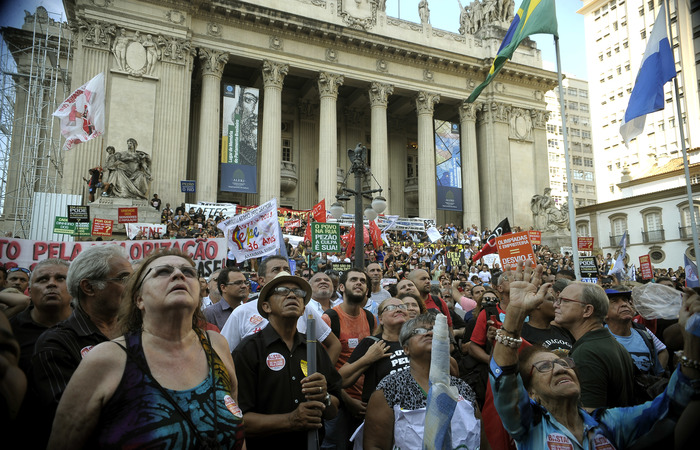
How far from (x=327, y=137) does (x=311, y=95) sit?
17.5ft

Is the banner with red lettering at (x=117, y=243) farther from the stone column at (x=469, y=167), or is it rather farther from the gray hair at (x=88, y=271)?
the stone column at (x=469, y=167)

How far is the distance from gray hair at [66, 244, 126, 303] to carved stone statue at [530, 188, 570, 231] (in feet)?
101

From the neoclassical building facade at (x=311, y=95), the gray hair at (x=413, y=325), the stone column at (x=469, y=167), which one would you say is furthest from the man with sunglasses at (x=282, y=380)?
the stone column at (x=469, y=167)

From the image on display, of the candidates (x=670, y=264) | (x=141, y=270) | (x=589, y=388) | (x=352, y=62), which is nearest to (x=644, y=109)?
(x=589, y=388)

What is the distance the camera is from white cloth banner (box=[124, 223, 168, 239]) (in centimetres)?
1741

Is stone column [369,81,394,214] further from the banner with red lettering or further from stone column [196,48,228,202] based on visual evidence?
the banner with red lettering

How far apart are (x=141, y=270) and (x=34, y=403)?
739mm

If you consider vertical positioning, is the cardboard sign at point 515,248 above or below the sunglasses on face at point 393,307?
above

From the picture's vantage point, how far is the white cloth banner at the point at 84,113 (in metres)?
15.5

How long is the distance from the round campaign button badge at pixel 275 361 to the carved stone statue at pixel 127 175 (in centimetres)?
1889

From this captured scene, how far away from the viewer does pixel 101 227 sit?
1556 centimetres

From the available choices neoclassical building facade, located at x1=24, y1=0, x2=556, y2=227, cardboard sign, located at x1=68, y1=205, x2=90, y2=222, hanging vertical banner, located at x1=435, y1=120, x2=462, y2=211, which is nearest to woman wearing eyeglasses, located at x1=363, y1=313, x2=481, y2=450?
cardboard sign, located at x1=68, y1=205, x2=90, y2=222

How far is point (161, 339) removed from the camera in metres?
2.32

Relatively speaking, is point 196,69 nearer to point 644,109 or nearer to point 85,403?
point 644,109
